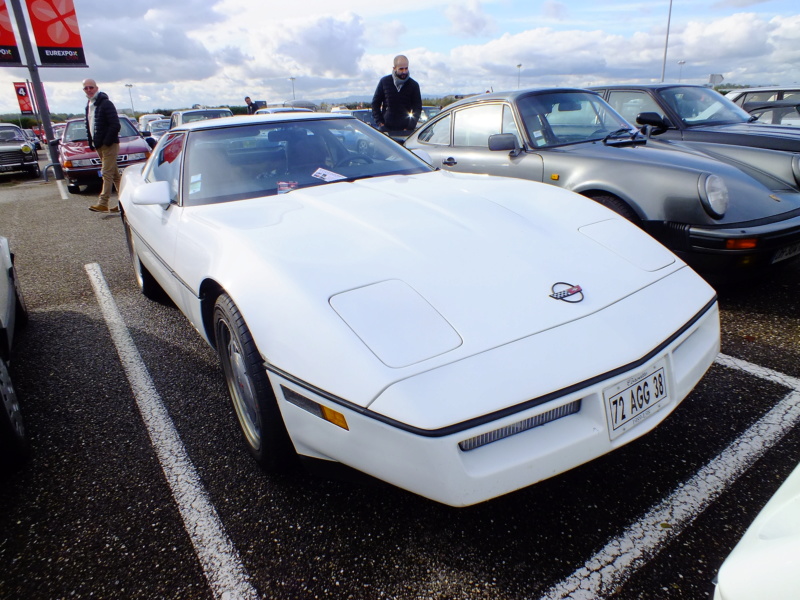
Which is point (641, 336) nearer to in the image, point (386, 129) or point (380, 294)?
point (380, 294)

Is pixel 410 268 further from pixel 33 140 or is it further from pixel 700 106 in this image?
pixel 33 140

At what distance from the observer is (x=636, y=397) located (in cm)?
148

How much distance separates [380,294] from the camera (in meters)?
1.57

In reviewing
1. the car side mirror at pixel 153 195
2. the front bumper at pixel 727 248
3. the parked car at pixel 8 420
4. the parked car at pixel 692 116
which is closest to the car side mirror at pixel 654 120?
the parked car at pixel 692 116

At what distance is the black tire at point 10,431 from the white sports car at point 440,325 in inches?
28.6

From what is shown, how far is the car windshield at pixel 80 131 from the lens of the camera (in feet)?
33.9

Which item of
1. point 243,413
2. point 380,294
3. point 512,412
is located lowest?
point 243,413

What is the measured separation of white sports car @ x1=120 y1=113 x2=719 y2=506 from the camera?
132cm

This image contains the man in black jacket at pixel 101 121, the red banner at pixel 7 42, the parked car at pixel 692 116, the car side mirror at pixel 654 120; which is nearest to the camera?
the parked car at pixel 692 116

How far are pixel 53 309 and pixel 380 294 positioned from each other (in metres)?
3.36

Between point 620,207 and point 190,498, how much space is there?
9.86 feet

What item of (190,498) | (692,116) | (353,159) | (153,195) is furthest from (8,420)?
(692,116)

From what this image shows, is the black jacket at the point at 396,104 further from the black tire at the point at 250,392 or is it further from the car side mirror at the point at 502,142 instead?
the black tire at the point at 250,392

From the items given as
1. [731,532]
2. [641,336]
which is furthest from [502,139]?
[731,532]
